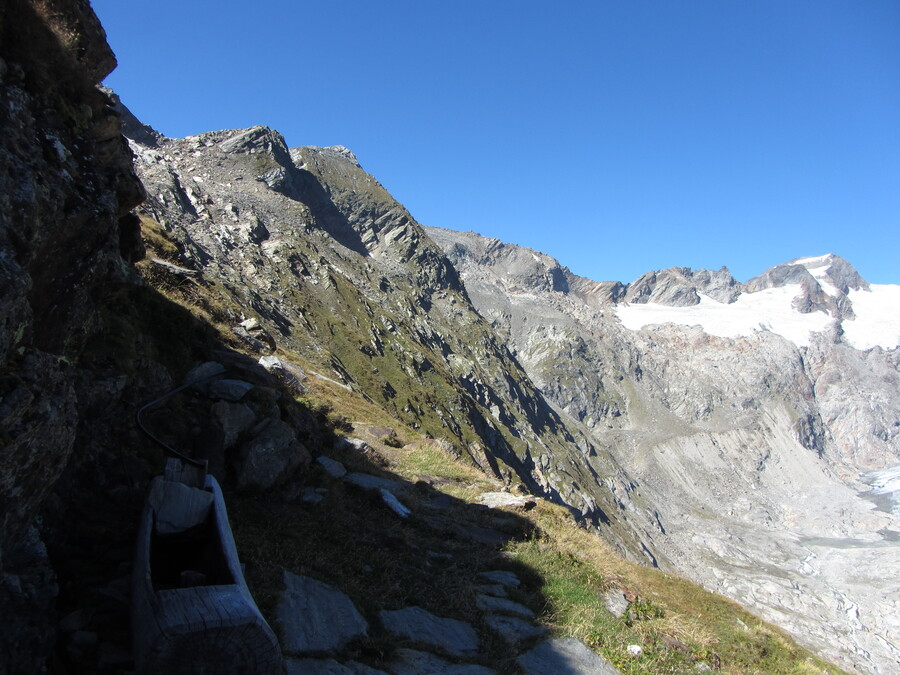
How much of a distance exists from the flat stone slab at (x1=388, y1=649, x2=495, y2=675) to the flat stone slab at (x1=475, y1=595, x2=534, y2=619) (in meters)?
2.15

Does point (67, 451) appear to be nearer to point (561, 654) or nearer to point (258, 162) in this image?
point (561, 654)

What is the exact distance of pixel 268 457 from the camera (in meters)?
10.7

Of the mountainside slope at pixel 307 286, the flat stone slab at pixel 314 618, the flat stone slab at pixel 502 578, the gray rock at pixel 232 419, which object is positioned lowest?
the flat stone slab at pixel 314 618

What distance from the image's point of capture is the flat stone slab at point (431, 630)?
8109 mm

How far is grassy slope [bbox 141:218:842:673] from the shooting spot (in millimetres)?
8867

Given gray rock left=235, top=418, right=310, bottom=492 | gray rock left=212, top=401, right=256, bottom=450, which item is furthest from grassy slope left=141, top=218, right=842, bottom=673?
gray rock left=212, top=401, right=256, bottom=450

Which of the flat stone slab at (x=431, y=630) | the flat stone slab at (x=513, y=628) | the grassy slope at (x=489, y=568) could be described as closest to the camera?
the flat stone slab at (x=431, y=630)

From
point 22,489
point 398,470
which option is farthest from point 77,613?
point 398,470

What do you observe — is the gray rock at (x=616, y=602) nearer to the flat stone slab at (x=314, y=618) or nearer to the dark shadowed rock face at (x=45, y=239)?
Answer: the flat stone slab at (x=314, y=618)

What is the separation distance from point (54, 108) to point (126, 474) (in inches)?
207

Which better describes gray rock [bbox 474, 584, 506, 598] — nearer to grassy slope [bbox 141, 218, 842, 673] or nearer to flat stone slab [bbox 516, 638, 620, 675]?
grassy slope [bbox 141, 218, 842, 673]

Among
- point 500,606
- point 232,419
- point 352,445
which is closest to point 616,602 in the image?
point 500,606

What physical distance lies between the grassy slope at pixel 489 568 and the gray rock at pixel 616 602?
0.15 metres

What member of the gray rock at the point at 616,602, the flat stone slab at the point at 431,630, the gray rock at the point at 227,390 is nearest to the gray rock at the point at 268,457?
the gray rock at the point at 227,390
